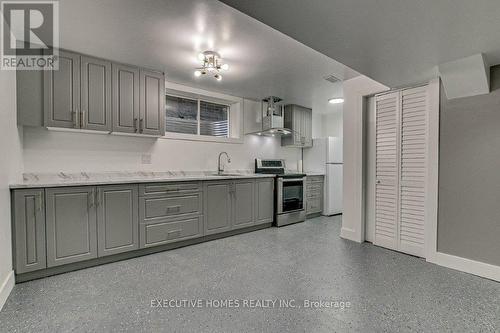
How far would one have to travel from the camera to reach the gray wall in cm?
229

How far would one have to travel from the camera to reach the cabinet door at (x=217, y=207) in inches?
136

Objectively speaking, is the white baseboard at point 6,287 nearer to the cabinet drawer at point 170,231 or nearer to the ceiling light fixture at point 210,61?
the cabinet drawer at point 170,231

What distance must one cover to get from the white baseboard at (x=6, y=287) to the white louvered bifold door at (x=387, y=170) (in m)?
3.78

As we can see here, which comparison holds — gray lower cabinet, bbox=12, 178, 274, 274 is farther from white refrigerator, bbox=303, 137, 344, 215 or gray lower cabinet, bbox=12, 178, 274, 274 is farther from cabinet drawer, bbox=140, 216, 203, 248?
white refrigerator, bbox=303, 137, 344, 215

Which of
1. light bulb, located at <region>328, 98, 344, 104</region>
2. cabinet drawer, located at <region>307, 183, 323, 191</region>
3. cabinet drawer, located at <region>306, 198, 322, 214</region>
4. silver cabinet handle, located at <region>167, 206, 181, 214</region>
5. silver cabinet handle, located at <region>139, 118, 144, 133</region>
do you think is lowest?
cabinet drawer, located at <region>306, 198, 322, 214</region>

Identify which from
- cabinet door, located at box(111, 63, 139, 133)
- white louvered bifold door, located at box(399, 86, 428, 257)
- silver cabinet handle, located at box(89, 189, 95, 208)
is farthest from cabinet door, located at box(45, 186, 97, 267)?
white louvered bifold door, located at box(399, 86, 428, 257)

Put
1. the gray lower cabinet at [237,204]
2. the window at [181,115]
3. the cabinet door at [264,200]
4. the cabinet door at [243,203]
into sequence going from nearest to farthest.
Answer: the gray lower cabinet at [237,204] < the cabinet door at [243,203] < the window at [181,115] < the cabinet door at [264,200]

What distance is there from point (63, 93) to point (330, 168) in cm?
457

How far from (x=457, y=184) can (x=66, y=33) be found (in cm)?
412

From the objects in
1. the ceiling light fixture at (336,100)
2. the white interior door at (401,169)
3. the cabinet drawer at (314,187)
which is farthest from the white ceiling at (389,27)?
the cabinet drawer at (314,187)

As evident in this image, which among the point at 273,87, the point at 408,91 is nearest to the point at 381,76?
the point at 408,91

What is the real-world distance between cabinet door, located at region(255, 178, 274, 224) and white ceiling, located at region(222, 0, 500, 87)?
240cm

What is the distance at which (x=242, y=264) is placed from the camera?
2.62 metres

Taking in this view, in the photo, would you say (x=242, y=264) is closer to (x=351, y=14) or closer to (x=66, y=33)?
(x=351, y=14)
